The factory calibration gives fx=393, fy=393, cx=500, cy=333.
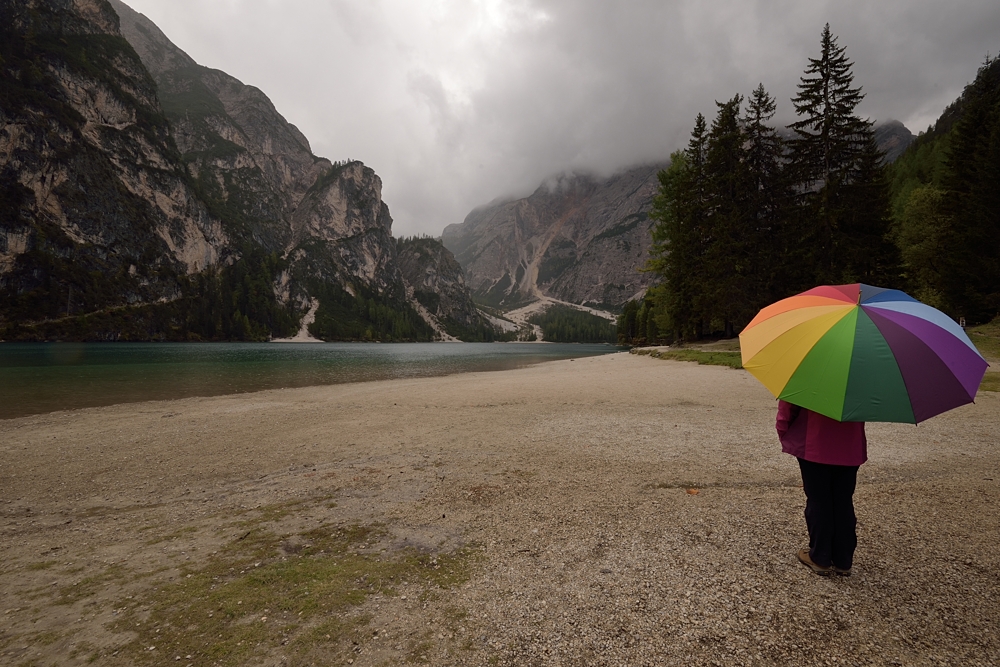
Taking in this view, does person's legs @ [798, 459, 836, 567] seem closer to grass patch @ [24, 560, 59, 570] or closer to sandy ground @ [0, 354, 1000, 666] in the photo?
sandy ground @ [0, 354, 1000, 666]

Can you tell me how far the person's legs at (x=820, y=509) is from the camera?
179 inches

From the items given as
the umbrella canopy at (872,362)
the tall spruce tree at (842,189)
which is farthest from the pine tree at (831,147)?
the umbrella canopy at (872,362)

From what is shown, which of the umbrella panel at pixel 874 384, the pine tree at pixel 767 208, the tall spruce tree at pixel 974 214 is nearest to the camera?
the umbrella panel at pixel 874 384

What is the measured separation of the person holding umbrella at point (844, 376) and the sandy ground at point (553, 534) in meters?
0.74

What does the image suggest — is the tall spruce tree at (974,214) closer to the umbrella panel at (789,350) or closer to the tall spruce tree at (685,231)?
the tall spruce tree at (685,231)

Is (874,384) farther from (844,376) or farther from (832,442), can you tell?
(832,442)

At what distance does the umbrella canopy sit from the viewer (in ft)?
12.7

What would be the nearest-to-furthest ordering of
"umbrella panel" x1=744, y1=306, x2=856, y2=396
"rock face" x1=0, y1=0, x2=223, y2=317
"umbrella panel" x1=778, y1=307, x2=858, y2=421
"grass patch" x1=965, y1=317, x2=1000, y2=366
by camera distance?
"umbrella panel" x1=778, y1=307, x2=858, y2=421, "umbrella panel" x1=744, y1=306, x2=856, y2=396, "grass patch" x1=965, y1=317, x2=1000, y2=366, "rock face" x1=0, y1=0, x2=223, y2=317

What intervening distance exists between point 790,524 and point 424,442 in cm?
845

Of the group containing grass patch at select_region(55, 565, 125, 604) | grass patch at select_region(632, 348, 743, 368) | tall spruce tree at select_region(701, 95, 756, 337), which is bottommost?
grass patch at select_region(55, 565, 125, 604)

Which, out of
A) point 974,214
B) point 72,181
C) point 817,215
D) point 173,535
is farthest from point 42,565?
point 72,181

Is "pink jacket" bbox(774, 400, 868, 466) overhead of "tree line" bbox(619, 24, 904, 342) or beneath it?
beneath

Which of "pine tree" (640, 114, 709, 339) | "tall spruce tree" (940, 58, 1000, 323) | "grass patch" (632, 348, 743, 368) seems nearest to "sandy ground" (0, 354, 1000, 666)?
"grass patch" (632, 348, 743, 368)

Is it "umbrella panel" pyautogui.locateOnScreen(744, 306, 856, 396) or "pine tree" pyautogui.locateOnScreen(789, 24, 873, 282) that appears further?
"pine tree" pyautogui.locateOnScreen(789, 24, 873, 282)
